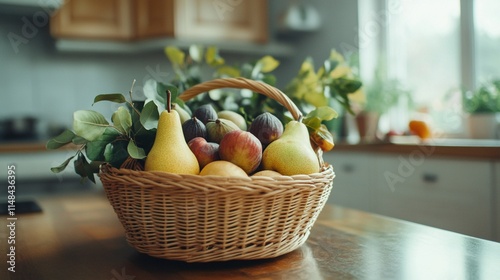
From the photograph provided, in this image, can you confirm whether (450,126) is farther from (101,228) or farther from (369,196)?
(101,228)

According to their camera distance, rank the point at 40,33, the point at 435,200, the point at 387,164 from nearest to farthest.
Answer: the point at 435,200
the point at 387,164
the point at 40,33

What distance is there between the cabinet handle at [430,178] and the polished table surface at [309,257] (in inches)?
48.1

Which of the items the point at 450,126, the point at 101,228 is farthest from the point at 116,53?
the point at 101,228

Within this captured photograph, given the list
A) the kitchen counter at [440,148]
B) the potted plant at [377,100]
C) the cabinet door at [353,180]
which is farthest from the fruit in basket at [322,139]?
the potted plant at [377,100]

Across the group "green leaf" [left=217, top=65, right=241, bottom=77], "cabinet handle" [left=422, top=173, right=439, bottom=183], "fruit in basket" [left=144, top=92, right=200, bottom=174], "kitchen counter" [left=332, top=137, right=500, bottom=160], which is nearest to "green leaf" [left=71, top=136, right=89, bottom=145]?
"fruit in basket" [left=144, top=92, right=200, bottom=174]

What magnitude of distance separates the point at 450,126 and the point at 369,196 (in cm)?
62

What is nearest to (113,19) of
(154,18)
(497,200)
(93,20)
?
(93,20)

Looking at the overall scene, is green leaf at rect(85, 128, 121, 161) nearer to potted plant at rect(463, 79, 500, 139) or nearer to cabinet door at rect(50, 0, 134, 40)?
potted plant at rect(463, 79, 500, 139)

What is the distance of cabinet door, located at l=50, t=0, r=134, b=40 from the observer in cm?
Result: 286

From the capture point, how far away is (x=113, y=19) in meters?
3.02

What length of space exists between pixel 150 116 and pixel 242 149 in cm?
15

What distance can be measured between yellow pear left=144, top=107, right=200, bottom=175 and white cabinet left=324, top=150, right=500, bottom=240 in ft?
4.93

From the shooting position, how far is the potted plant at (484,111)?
7.10ft

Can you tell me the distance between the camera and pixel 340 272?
1.97 feet
